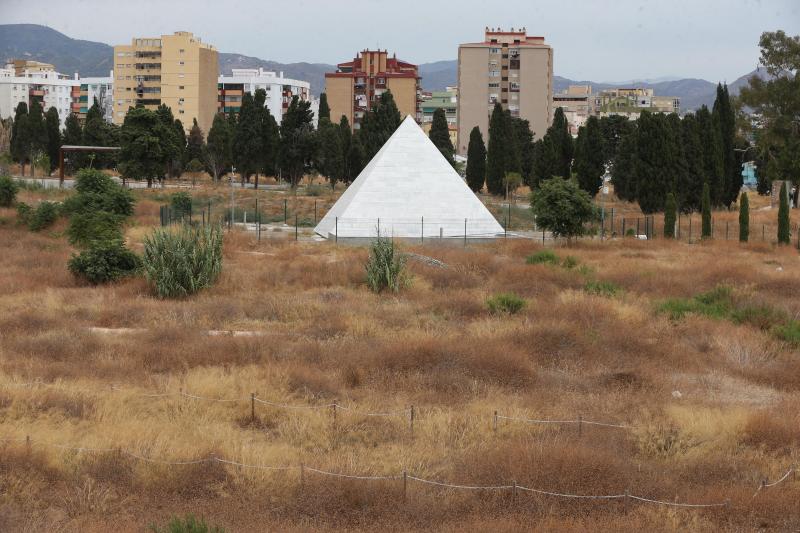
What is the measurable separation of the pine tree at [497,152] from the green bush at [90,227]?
34.3 meters

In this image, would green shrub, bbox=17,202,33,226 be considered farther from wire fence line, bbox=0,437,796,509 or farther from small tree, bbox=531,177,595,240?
wire fence line, bbox=0,437,796,509

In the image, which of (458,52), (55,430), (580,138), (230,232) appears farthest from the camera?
(458,52)

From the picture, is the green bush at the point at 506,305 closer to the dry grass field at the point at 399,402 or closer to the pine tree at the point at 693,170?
the dry grass field at the point at 399,402

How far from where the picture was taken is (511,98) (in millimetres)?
116312

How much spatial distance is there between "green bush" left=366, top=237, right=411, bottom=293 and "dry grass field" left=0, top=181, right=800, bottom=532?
2.10 feet

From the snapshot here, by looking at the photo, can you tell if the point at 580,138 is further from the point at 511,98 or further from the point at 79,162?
the point at 511,98

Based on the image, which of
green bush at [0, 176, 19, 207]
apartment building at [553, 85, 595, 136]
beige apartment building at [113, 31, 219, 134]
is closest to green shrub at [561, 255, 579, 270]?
green bush at [0, 176, 19, 207]

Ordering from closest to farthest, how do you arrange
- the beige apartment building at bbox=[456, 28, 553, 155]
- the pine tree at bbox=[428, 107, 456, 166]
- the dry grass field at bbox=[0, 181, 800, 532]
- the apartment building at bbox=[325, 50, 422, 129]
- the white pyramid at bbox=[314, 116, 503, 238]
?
the dry grass field at bbox=[0, 181, 800, 532] < the white pyramid at bbox=[314, 116, 503, 238] < the pine tree at bbox=[428, 107, 456, 166] < the beige apartment building at bbox=[456, 28, 553, 155] < the apartment building at bbox=[325, 50, 422, 129]

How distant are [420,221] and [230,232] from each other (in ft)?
26.2

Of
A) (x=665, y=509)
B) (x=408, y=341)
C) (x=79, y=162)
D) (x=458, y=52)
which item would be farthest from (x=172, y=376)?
(x=458, y=52)

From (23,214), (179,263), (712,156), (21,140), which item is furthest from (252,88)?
(179,263)

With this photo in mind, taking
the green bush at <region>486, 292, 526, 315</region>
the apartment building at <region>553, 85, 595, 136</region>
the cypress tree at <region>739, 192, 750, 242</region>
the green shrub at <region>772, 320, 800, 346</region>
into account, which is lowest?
the green shrub at <region>772, 320, 800, 346</region>

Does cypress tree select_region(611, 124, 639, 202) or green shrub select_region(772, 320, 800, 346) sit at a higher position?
cypress tree select_region(611, 124, 639, 202)

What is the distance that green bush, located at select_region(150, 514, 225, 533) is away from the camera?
8344mm
